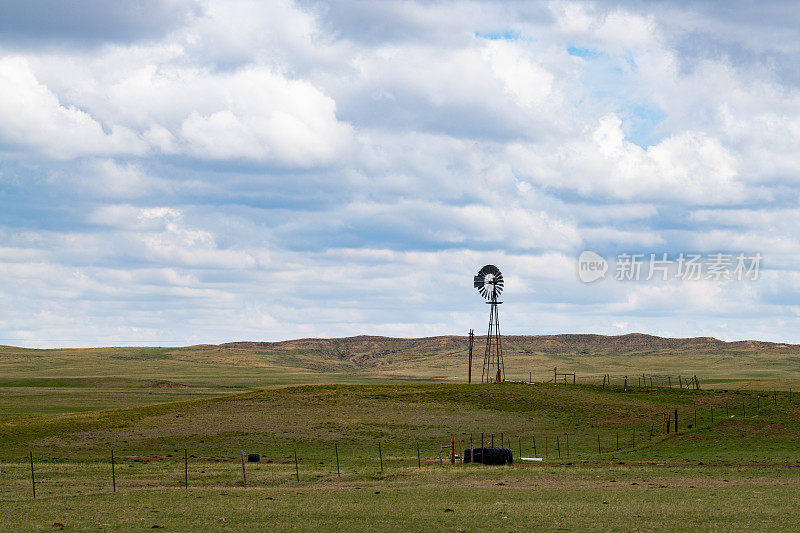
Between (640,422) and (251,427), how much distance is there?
1494 inches

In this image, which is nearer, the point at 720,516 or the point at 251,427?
the point at 720,516

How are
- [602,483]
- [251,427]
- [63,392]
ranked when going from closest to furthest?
[602,483] → [251,427] → [63,392]

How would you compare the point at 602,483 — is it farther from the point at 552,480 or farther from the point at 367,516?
the point at 367,516

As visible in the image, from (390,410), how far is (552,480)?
1887 inches

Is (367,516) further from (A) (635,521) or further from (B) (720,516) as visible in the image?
(B) (720,516)

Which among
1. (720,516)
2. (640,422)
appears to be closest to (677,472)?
(720,516)

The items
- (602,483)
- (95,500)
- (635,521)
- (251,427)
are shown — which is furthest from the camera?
(251,427)

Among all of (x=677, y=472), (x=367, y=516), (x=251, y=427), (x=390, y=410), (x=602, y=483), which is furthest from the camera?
(x=390, y=410)

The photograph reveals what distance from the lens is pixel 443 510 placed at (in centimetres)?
3366

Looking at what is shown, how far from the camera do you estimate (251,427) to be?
80.2 m

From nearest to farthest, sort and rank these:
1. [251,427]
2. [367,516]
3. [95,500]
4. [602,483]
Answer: [367,516]
[95,500]
[602,483]
[251,427]

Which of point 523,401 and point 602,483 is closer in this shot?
point 602,483

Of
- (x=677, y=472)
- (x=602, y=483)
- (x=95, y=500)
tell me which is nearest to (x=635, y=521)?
(x=602, y=483)

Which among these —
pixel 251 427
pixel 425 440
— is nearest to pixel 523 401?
pixel 425 440
